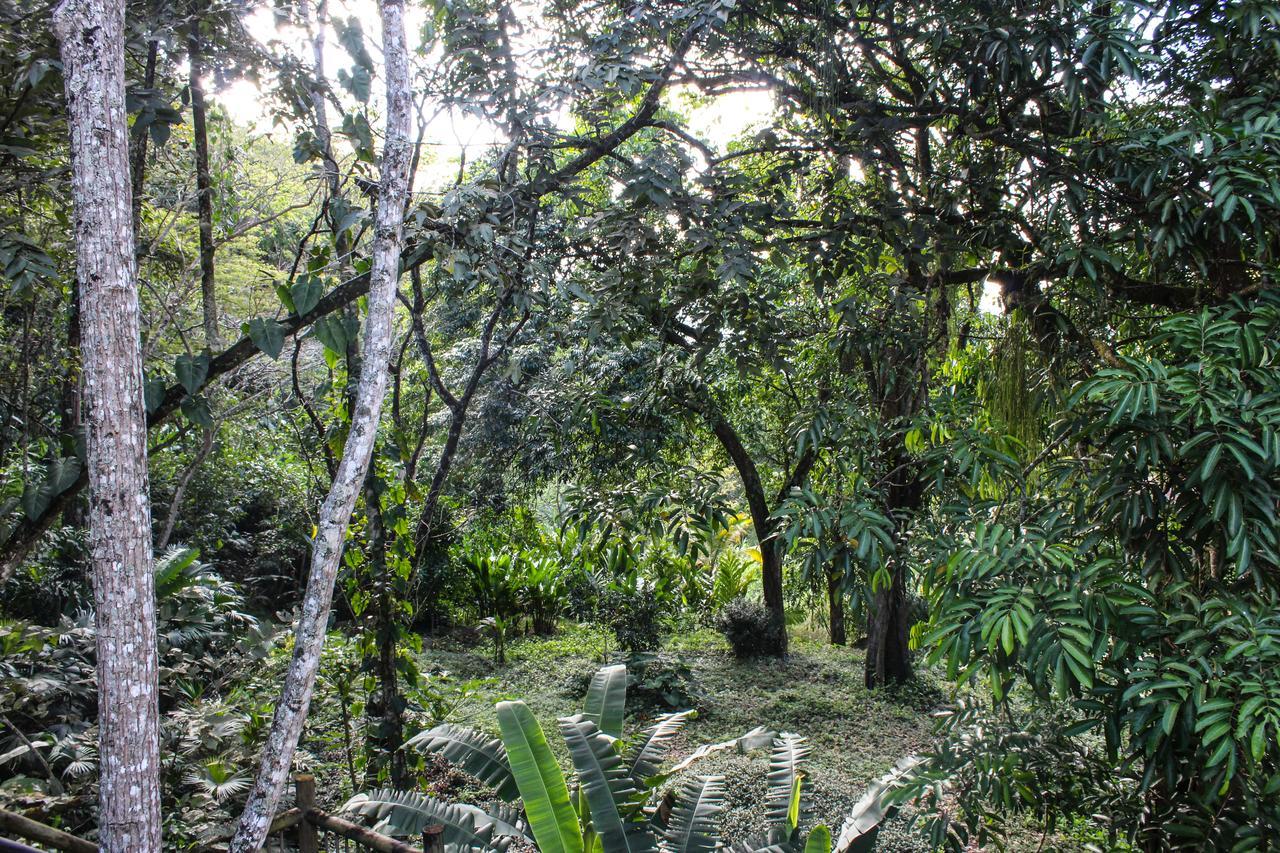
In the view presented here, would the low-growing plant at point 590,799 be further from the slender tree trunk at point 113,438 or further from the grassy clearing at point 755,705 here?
the slender tree trunk at point 113,438

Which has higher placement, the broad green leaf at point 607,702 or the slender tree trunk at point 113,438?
the slender tree trunk at point 113,438

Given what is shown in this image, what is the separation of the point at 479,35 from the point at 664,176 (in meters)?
0.94

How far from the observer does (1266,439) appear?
1.60 m

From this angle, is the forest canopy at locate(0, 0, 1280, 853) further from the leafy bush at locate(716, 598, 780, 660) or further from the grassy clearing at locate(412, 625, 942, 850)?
the leafy bush at locate(716, 598, 780, 660)

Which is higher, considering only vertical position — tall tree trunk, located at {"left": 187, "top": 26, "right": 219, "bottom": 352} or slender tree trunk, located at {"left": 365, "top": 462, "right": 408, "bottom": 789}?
tall tree trunk, located at {"left": 187, "top": 26, "right": 219, "bottom": 352}

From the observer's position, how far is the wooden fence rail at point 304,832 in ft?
6.29

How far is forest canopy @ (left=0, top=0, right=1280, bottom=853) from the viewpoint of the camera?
175 cm

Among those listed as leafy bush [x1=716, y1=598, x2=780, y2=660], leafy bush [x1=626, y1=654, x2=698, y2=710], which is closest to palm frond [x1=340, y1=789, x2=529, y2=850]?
leafy bush [x1=626, y1=654, x2=698, y2=710]

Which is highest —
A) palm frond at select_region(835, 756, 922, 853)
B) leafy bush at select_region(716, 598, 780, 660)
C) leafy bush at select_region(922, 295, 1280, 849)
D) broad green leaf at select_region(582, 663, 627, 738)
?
leafy bush at select_region(922, 295, 1280, 849)

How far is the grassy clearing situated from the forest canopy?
64 millimetres

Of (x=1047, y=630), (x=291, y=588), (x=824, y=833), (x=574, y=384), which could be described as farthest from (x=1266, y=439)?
(x=291, y=588)

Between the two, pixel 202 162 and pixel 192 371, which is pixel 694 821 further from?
pixel 202 162

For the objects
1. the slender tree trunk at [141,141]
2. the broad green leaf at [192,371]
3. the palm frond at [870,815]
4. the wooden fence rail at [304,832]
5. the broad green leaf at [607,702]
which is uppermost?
the slender tree trunk at [141,141]

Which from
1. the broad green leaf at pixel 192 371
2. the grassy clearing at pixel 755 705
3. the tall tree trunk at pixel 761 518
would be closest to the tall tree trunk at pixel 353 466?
the broad green leaf at pixel 192 371
